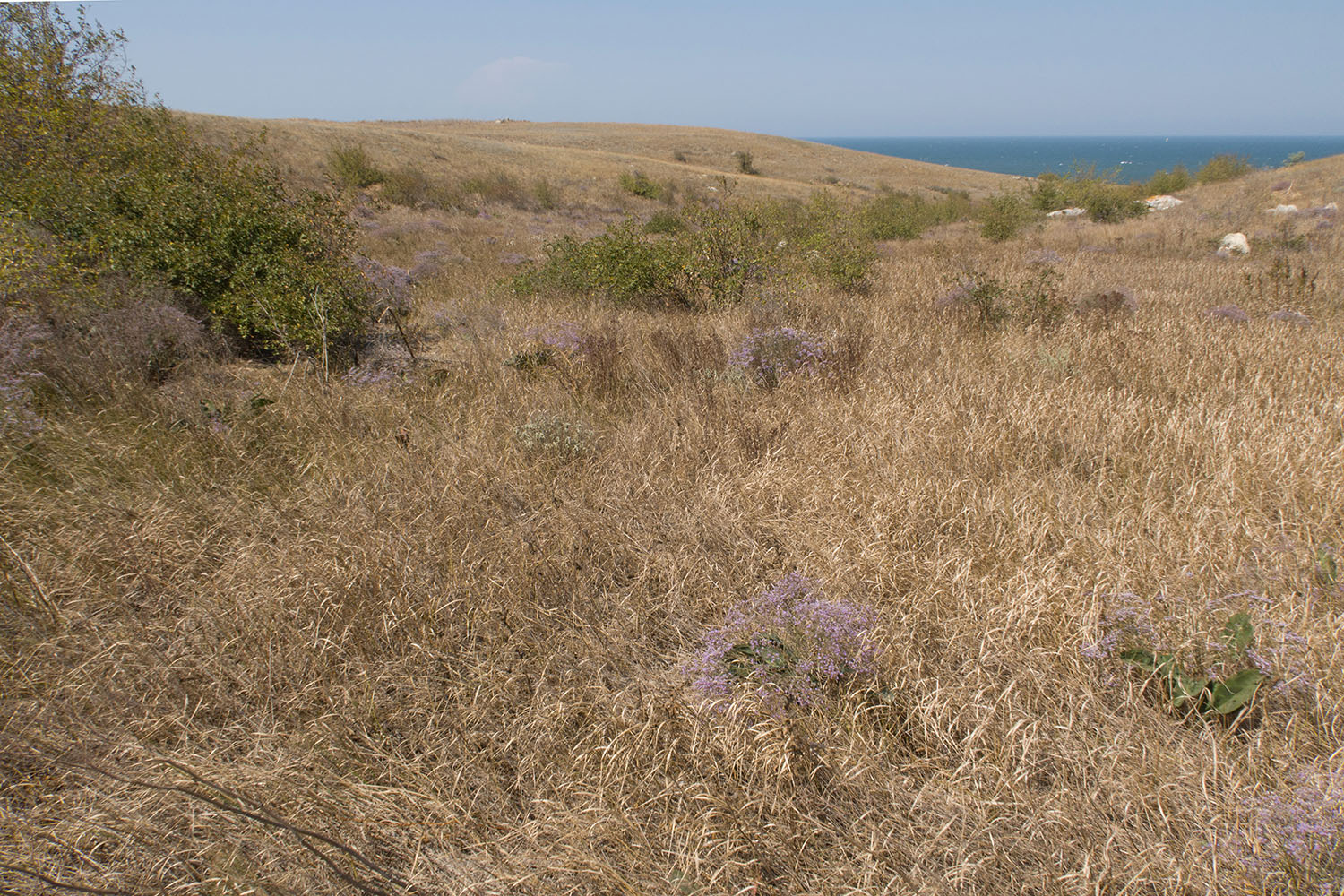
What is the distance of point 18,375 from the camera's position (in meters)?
3.88

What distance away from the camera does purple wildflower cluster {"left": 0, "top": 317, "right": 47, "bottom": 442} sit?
3361mm

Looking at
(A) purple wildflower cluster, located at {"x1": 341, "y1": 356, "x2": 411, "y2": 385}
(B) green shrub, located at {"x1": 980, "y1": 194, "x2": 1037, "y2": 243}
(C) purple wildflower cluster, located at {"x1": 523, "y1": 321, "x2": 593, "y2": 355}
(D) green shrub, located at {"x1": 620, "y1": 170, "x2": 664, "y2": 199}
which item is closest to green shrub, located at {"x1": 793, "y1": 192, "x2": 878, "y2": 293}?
(C) purple wildflower cluster, located at {"x1": 523, "y1": 321, "x2": 593, "y2": 355}

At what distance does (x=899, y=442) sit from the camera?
349 centimetres

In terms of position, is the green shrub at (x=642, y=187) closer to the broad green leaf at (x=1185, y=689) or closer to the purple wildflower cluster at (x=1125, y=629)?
the purple wildflower cluster at (x=1125, y=629)

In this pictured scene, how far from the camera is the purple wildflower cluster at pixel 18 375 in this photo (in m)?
3.36

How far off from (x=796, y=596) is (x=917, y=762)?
0.77m

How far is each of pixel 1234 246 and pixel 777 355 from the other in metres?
10.8

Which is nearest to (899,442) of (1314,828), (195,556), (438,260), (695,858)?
(1314,828)

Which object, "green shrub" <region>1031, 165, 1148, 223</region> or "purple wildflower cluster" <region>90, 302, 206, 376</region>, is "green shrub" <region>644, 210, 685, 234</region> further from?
"green shrub" <region>1031, 165, 1148, 223</region>

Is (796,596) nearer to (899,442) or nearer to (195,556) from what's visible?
(899,442)

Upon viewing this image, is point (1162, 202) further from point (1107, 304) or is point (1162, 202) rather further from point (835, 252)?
point (1107, 304)

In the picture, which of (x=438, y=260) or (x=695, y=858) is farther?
(x=438, y=260)

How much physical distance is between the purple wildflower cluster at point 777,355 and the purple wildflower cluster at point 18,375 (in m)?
4.24

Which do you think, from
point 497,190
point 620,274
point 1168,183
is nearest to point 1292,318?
point 620,274
